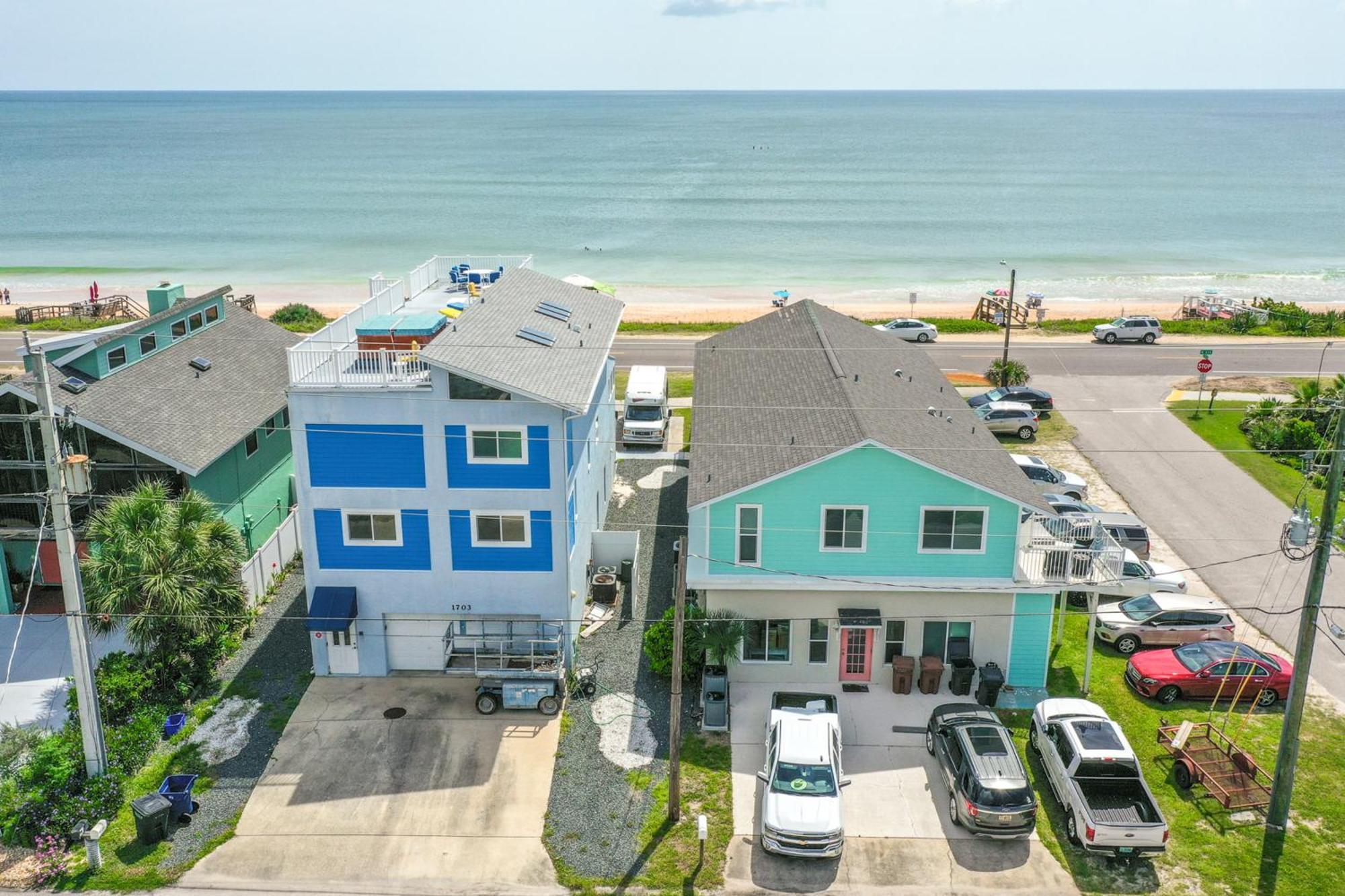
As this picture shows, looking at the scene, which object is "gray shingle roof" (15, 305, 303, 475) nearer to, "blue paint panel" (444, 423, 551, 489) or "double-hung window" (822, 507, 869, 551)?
"blue paint panel" (444, 423, 551, 489)

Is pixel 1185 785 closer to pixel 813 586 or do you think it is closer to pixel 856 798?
pixel 856 798

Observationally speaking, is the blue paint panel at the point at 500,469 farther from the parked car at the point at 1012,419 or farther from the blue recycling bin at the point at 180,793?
the parked car at the point at 1012,419

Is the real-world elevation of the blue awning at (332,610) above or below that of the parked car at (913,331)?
below

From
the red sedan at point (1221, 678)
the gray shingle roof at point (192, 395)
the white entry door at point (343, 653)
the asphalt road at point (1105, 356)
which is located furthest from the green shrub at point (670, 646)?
the asphalt road at point (1105, 356)

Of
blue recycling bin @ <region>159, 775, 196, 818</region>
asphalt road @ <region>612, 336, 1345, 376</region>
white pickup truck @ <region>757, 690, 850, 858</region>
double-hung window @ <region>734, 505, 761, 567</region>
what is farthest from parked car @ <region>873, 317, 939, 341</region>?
blue recycling bin @ <region>159, 775, 196, 818</region>

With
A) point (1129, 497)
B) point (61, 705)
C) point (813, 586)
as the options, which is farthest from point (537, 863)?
point (1129, 497)

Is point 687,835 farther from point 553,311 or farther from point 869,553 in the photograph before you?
point 553,311
